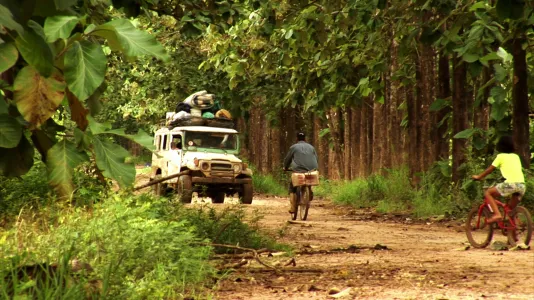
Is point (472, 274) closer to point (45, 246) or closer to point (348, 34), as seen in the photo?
point (45, 246)

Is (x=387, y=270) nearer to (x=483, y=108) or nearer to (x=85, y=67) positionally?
(x=85, y=67)

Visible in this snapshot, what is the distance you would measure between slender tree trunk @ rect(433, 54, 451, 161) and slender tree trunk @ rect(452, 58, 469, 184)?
100cm

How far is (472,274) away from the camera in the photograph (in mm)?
10578

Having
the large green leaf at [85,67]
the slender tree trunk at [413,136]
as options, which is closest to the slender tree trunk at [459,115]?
the slender tree trunk at [413,136]

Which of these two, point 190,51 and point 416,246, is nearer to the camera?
point 416,246

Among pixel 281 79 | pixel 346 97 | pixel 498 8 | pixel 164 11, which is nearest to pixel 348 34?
pixel 346 97

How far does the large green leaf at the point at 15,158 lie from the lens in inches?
231

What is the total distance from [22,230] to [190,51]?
1113 inches

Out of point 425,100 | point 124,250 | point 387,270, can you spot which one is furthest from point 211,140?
point 124,250

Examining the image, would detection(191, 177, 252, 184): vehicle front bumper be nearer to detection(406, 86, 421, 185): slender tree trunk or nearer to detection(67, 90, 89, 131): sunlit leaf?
detection(406, 86, 421, 185): slender tree trunk

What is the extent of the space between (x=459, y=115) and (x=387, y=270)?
1097 cm

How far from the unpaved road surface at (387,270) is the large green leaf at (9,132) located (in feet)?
10.4

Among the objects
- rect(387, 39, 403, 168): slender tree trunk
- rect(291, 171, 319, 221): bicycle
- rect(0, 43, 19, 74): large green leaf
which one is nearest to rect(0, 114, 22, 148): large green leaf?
rect(0, 43, 19, 74): large green leaf

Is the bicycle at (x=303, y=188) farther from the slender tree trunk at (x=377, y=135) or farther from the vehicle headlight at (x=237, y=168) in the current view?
the slender tree trunk at (x=377, y=135)
